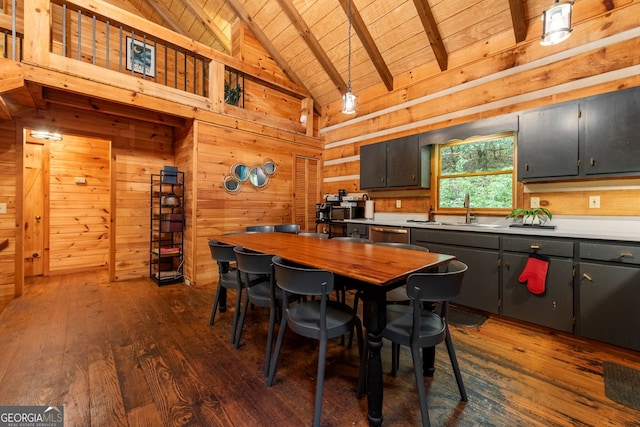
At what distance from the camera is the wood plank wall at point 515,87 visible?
255cm

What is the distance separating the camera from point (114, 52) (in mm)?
4641

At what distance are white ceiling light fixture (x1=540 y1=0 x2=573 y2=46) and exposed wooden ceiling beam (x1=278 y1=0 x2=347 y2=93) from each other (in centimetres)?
325

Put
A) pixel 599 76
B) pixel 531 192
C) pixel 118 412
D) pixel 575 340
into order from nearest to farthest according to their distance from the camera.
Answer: pixel 118 412, pixel 575 340, pixel 599 76, pixel 531 192

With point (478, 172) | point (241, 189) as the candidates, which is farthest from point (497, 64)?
point (241, 189)

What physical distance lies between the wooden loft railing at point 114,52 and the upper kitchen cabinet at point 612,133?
412cm

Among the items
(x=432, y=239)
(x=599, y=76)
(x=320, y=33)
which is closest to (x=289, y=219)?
(x=432, y=239)

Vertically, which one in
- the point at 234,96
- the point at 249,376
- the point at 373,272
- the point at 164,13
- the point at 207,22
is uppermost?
the point at 164,13

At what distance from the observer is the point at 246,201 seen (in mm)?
4512

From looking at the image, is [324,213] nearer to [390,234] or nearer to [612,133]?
[390,234]

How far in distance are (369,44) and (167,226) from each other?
4.07 metres

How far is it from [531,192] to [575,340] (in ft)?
4.87

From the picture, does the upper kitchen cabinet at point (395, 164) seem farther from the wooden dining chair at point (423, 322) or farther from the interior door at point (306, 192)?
the wooden dining chair at point (423, 322)

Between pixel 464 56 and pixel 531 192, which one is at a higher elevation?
pixel 464 56

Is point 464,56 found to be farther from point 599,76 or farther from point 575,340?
point 575,340
